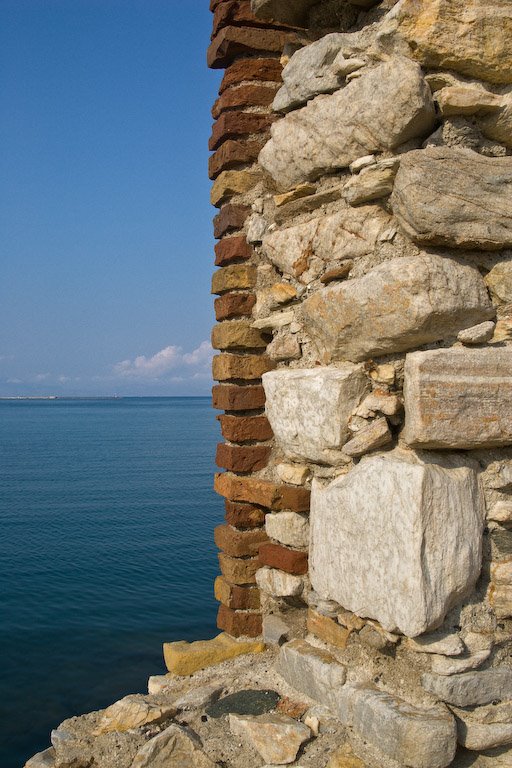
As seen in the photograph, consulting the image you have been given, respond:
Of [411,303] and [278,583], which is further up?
[411,303]

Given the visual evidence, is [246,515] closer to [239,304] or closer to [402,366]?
[239,304]

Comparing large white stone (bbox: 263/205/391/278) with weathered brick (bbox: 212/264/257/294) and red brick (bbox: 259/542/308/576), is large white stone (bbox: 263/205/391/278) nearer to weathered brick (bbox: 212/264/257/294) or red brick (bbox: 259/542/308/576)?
weathered brick (bbox: 212/264/257/294)

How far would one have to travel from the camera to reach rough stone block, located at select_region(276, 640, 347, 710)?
9.31ft

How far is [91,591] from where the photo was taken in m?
8.38

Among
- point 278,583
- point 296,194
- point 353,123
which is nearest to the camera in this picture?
point 353,123

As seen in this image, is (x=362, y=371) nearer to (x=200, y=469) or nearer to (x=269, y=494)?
(x=269, y=494)

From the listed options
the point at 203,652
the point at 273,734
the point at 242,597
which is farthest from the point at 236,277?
the point at 273,734

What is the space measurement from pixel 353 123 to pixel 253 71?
46.5 inches

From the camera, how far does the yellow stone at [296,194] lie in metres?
3.21

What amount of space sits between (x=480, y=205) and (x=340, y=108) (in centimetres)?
75

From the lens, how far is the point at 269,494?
134 inches

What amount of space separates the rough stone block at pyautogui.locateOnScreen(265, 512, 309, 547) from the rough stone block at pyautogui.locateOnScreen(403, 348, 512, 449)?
98 cm

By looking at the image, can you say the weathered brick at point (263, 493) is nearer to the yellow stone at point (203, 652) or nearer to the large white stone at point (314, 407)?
the large white stone at point (314, 407)

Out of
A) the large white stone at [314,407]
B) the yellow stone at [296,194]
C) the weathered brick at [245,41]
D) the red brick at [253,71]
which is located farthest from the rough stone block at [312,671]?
the weathered brick at [245,41]
